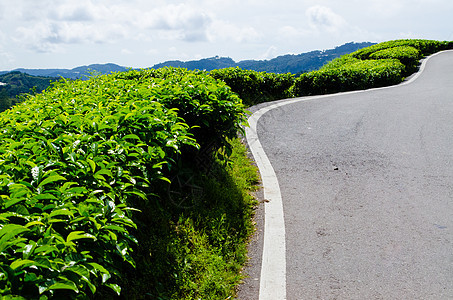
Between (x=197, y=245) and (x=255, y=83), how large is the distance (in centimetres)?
897

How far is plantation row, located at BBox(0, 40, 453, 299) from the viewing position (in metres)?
1.74

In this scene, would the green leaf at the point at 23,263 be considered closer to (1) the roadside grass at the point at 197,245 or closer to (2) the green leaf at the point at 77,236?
(2) the green leaf at the point at 77,236

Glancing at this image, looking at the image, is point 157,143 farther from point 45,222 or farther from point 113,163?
point 45,222

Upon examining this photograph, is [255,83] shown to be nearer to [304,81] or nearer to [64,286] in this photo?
[304,81]

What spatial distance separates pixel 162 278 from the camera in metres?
3.13

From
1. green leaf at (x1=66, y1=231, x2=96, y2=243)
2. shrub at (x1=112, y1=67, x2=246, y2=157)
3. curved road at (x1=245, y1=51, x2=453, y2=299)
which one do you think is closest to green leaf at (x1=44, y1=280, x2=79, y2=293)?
green leaf at (x1=66, y1=231, x2=96, y2=243)

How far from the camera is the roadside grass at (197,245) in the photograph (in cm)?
304

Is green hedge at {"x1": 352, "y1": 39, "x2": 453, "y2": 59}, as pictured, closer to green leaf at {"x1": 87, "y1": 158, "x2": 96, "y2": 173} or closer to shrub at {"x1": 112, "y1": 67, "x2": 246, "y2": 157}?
shrub at {"x1": 112, "y1": 67, "x2": 246, "y2": 157}

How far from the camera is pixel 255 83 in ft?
38.9

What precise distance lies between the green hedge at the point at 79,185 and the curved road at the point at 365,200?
1.51 m

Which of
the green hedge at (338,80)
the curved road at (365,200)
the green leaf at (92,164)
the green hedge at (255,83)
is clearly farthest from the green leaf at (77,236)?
the green hedge at (338,80)

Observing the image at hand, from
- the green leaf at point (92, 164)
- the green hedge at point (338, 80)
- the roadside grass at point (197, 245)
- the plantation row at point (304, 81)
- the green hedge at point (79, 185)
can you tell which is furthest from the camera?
the green hedge at point (338, 80)

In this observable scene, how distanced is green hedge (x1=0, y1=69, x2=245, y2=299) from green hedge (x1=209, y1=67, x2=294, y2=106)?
6960 mm

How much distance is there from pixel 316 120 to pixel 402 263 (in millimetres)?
5499
